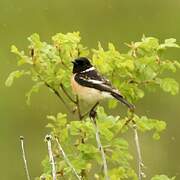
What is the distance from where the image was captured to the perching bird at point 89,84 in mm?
6742

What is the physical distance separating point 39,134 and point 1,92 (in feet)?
3.64

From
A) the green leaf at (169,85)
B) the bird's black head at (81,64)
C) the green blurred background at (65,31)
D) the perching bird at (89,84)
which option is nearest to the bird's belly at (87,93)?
the perching bird at (89,84)

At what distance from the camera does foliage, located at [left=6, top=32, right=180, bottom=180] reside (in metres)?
6.36

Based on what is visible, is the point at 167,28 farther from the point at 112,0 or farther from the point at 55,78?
the point at 55,78

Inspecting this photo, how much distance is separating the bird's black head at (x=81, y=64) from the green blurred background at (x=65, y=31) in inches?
130

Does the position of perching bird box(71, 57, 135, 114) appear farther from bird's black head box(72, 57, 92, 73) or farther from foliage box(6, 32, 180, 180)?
foliage box(6, 32, 180, 180)

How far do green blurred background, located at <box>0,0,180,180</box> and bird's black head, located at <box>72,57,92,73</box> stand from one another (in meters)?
3.31

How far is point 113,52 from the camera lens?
6379 millimetres

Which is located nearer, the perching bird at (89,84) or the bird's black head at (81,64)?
the perching bird at (89,84)

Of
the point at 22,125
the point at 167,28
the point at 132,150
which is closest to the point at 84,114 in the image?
the point at 132,150

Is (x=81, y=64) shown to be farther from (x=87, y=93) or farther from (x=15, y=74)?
(x=15, y=74)

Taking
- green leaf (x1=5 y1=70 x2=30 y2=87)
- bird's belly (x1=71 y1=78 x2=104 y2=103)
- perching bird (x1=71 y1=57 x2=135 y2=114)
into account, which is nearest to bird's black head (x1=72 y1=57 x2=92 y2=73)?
perching bird (x1=71 y1=57 x2=135 y2=114)

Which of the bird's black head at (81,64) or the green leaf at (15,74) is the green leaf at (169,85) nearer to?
the bird's black head at (81,64)

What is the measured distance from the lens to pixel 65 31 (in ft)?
46.9
